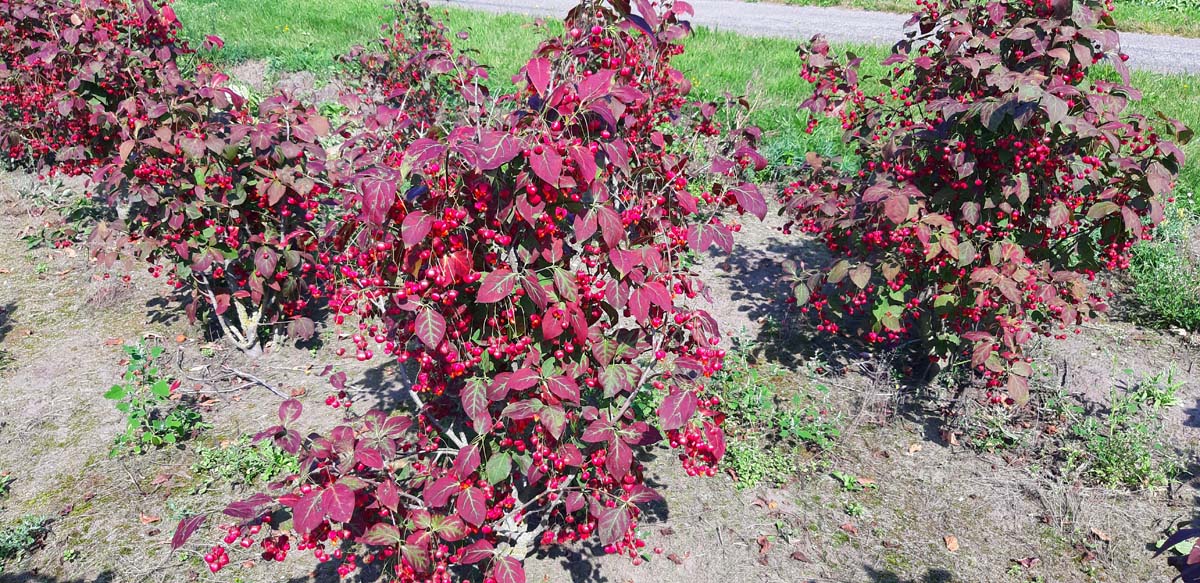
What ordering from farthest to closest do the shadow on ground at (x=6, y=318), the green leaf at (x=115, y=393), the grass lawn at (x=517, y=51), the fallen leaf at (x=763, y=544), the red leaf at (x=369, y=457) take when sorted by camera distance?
the grass lawn at (x=517, y=51) < the shadow on ground at (x=6, y=318) < the green leaf at (x=115, y=393) < the fallen leaf at (x=763, y=544) < the red leaf at (x=369, y=457)

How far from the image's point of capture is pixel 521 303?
2283mm

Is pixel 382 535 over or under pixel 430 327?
under

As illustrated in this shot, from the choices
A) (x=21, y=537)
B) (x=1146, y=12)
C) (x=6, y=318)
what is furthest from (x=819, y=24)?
(x=21, y=537)

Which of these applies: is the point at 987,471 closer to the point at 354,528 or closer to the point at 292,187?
the point at 354,528

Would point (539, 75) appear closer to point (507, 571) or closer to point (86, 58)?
point (507, 571)

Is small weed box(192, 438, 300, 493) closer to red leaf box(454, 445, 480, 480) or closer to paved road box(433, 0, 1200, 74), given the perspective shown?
red leaf box(454, 445, 480, 480)

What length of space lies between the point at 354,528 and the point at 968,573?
2.23m

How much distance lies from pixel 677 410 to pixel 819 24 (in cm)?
1226

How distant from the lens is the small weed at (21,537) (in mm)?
2980

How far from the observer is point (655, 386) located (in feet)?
12.2

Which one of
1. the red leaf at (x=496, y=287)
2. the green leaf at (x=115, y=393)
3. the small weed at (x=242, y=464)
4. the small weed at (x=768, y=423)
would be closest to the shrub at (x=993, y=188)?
the small weed at (x=768, y=423)

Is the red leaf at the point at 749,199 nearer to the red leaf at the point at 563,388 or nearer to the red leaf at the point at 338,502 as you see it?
the red leaf at the point at 563,388

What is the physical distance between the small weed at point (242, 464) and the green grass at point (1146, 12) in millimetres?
13010

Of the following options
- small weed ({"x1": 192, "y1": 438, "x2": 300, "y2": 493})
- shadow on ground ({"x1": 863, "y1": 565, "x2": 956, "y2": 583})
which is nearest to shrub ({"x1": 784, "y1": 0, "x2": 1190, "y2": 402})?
shadow on ground ({"x1": 863, "y1": 565, "x2": 956, "y2": 583})
